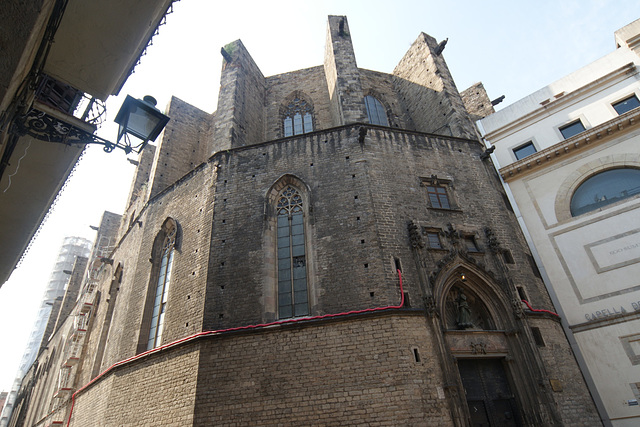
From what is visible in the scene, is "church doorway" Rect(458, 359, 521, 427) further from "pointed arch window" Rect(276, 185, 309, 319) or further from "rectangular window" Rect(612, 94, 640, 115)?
"rectangular window" Rect(612, 94, 640, 115)

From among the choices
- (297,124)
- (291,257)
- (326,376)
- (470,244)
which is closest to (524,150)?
(470,244)

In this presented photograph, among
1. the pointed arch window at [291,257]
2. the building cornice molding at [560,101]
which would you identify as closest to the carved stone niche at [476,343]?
the pointed arch window at [291,257]

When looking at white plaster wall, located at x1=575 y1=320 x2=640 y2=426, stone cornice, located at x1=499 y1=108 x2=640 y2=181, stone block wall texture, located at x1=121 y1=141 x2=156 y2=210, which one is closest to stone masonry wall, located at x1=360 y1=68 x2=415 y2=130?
stone cornice, located at x1=499 y1=108 x2=640 y2=181

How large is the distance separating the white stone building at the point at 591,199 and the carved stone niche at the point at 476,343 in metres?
2.49

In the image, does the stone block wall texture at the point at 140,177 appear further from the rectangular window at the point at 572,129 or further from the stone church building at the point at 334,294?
the rectangular window at the point at 572,129

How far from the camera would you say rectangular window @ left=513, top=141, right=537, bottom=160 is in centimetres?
1293

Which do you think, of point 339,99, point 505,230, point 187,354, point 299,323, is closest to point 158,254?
point 187,354

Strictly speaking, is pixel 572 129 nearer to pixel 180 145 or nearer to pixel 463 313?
pixel 463 313

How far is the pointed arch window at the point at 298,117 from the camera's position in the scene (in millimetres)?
15242

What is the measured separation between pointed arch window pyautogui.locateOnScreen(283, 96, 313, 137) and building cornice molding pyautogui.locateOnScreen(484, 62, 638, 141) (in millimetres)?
6710

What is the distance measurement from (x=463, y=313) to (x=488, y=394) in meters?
1.76

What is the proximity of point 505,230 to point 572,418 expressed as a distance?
4583 mm

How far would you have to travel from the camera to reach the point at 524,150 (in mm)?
13094

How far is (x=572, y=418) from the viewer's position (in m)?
8.12
